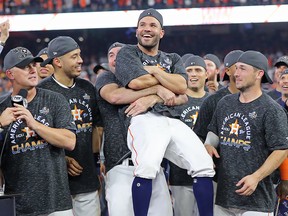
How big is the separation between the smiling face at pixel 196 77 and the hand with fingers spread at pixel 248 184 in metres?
1.77

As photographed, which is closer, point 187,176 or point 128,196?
point 128,196

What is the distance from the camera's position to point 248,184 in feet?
12.8

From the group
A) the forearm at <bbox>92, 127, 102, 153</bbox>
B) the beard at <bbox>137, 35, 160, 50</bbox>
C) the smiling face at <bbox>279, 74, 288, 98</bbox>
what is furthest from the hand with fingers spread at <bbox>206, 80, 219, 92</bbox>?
the beard at <bbox>137, 35, 160, 50</bbox>

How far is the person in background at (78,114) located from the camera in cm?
449

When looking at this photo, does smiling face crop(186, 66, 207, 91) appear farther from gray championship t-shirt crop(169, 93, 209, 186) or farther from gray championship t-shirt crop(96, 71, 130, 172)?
gray championship t-shirt crop(96, 71, 130, 172)

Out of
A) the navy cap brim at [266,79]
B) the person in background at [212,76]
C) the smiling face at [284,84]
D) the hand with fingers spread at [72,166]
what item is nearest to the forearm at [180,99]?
the navy cap brim at [266,79]

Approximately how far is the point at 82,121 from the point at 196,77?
1.59m

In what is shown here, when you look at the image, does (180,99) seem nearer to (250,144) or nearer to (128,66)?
(128,66)

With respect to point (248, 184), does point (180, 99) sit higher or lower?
higher

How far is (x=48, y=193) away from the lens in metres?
3.87

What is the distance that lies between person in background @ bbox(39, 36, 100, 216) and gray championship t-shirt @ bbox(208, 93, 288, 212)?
3.59ft

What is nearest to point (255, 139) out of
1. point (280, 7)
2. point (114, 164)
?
point (114, 164)

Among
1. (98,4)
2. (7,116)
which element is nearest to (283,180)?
(7,116)

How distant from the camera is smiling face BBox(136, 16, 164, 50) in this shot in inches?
163
